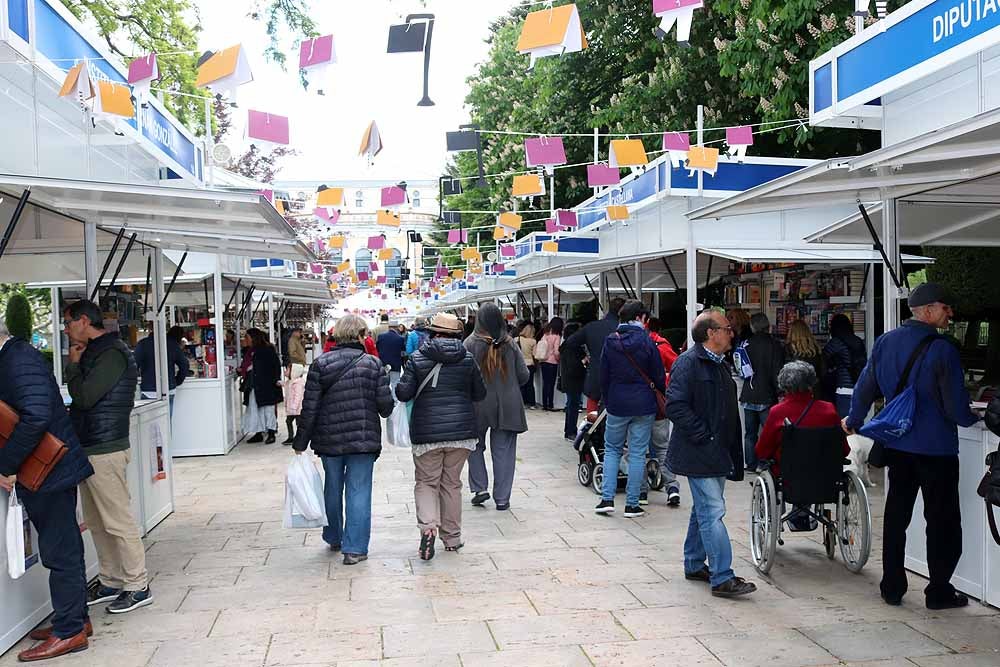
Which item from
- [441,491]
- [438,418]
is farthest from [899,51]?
[441,491]

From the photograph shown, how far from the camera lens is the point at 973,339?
35.3 ft

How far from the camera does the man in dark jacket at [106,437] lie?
5258 millimetres

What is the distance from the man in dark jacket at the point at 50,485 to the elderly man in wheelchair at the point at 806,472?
384 cm

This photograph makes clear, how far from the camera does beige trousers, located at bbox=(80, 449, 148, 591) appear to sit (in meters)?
5.30

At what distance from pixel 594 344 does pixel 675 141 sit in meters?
2.55

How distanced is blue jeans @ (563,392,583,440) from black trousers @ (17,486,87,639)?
7884mm

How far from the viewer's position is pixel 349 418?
6.29 metres

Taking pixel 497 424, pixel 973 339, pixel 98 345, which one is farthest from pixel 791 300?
pixel 98 345

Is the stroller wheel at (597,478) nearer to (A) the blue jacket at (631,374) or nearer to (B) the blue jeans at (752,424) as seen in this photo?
(A) the blue jacket at (631,374)

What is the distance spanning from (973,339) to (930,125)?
161 inches

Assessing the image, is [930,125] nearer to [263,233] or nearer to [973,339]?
[973,339]

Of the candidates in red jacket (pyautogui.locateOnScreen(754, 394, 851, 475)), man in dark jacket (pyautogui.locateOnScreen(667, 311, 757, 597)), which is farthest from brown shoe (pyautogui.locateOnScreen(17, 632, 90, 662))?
red jacket (pyautogui.locateOnScreen(754, 394, 851, 475))

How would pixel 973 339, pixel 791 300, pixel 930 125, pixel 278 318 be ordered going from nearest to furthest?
pixel 930 125 < pixel 973 339 < pixel 791 300 < pixel 278 318

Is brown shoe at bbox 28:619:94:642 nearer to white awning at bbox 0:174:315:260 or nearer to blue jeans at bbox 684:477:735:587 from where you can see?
white awning at bbox 0:174:315:260
